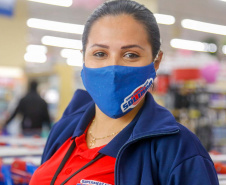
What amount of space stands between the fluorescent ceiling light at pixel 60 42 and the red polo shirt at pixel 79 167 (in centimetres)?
1450

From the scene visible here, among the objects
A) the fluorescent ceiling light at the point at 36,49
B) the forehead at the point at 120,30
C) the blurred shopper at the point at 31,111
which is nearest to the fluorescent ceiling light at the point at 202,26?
the blurred shopper at the point at 31,111

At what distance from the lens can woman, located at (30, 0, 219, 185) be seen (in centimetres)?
110

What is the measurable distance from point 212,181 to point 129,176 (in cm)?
27

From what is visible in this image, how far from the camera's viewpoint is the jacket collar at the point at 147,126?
1136 mm

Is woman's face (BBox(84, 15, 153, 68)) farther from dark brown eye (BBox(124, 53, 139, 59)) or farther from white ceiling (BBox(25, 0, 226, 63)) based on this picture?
white ceiling (BBox(25, 0, 226, 63))

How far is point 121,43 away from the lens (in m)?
1.26

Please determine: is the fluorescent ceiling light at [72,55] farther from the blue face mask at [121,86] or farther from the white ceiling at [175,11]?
the blue face mask at [121,86]

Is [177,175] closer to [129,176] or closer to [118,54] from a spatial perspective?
[129,176]

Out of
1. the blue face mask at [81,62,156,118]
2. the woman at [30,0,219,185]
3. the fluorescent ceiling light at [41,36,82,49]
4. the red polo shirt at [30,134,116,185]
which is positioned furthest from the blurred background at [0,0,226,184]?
the fluorescent ceiling light at [41,36,82,49]

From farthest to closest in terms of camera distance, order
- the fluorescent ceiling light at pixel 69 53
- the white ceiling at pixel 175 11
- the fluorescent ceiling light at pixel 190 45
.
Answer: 1. the fluorescent ceiling light at pixel 69 53
2. the fluorescent ceiling light at pixel 190 45
3. the white ceiling at pixel 175 11

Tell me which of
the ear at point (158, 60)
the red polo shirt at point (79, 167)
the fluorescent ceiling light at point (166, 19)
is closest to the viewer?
the red polo shirt at point (79, 167)

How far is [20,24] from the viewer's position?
28.2 feet

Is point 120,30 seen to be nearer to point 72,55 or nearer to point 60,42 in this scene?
point 60,42

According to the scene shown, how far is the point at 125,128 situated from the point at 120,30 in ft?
1.22
